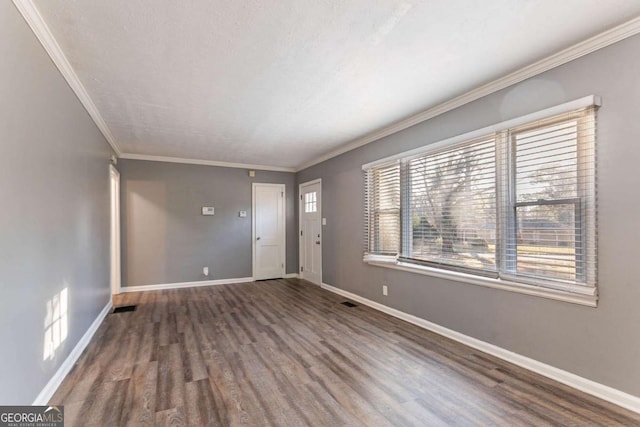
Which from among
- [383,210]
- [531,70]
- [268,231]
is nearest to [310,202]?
[268,231]

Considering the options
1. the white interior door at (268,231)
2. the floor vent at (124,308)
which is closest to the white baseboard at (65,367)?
the floor vent at (124,308)

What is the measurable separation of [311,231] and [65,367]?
4.29 m

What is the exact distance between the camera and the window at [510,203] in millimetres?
2258

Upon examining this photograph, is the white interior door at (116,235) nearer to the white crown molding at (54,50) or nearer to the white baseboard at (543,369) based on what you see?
the white crown molding at (54,50)

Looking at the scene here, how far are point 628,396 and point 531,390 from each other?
540 mm

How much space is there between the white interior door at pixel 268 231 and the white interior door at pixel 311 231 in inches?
18.6

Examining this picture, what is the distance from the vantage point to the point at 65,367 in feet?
8.14

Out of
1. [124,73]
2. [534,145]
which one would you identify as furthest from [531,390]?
[124,73]

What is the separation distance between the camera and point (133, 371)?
256 cm

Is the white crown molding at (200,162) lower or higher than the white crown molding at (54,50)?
lower

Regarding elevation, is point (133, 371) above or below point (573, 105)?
below

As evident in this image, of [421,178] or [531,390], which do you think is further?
[421,178]

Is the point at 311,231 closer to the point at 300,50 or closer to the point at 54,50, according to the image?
the point at 300,50

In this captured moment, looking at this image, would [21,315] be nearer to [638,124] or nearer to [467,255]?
[467,255]
